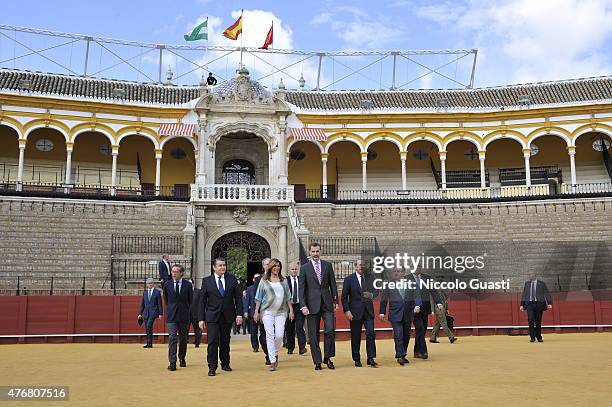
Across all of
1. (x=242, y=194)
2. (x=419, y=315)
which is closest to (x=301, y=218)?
(x=242, y=194)

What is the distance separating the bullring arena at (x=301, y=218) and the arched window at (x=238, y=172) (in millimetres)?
161

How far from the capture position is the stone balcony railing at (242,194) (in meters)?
25.1

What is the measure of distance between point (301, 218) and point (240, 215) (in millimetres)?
2535

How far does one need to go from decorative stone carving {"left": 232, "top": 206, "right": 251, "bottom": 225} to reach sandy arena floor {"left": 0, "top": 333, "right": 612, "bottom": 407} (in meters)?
12.9

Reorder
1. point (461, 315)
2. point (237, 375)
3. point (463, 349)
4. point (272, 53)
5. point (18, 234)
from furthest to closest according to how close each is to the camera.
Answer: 1. point (272, 53)
2. point (18, 234)
3. point (461, 315)
4. point (463, 349)
5. point (237, 375)

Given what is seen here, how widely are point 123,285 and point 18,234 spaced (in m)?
5.19

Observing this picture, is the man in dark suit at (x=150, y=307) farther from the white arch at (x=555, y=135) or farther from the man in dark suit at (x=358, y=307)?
the white arch at (x=555, y=135)

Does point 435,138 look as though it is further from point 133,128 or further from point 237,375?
point 237,375

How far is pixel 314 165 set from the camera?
32.8m

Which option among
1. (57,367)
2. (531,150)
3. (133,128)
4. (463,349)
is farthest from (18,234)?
(531,150)

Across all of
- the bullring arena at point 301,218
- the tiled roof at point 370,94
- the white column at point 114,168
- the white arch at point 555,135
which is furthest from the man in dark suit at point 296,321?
the white arch at point 555,135

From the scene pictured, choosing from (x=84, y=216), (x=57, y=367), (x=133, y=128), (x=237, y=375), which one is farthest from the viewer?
(x=133, y=128)

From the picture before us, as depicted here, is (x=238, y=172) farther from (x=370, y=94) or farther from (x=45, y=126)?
(x=45, y=126)

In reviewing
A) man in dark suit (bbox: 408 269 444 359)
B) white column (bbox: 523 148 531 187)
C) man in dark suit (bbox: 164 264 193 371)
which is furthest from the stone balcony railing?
man in dark suit (bbox: 164 264 193 371)
